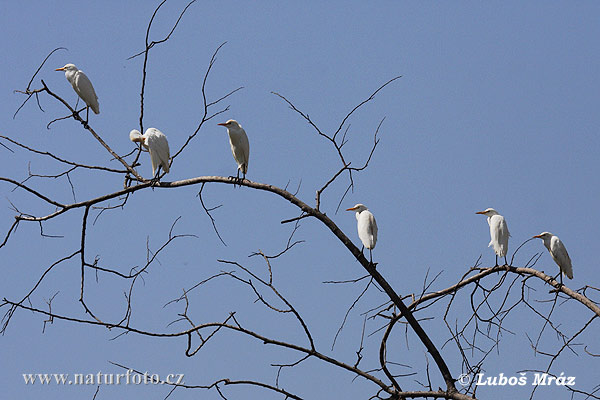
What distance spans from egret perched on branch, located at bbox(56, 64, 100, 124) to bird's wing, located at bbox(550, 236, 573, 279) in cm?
510

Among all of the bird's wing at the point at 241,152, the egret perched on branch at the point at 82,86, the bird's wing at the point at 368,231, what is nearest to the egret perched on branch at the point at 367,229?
the bird's wing at the point at 368,231

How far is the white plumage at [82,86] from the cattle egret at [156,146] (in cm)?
Result: 159

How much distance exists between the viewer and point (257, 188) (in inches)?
206

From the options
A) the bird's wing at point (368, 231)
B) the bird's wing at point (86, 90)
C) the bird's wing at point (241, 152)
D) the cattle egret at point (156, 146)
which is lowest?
the bird's wing at point (368, 231)

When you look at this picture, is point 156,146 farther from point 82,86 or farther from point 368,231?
point 82,86

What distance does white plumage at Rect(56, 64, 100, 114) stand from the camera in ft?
28.3

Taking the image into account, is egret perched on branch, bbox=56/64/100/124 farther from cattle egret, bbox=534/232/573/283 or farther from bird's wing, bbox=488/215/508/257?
cattle egret, bbox=534/232/573/283

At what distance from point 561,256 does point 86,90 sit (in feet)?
17.3

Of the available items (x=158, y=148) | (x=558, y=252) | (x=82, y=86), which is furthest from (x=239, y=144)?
(x=558, y=252)

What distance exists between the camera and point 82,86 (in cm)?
877

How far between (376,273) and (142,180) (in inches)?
67.1

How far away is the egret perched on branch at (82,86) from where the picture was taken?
28.3 feet

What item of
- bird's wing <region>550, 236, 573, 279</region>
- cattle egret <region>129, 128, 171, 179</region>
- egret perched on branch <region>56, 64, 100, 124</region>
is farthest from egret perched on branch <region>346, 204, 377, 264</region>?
egret perched on branch <region>56, 64, 100, 124</region>

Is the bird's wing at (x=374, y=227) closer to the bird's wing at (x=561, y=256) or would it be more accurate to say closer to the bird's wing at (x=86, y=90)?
the bird's wing at (x=561, y=256)
